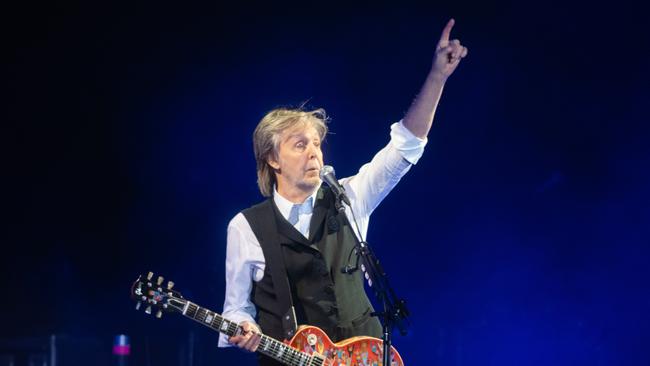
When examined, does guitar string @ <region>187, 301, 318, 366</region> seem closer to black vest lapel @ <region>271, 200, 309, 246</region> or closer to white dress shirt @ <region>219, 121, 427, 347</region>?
white dress shirt @ <region>219, 121, 427, 347</region>

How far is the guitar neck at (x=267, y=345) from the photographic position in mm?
3398

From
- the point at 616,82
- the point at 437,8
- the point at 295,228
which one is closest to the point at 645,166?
the point at 616,82

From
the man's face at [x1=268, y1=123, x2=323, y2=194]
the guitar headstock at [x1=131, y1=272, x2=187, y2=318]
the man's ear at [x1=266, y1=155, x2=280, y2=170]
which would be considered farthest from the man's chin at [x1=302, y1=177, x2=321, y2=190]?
the guitar headstock at [x1=131, y1=272, x2=187, y2=318]

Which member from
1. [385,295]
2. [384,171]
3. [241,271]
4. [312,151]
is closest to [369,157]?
[312,151]

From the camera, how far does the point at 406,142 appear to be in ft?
11.2

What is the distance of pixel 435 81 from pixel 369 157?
129 inches

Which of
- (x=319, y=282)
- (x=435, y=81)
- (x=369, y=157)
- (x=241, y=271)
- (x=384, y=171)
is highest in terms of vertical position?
(x=369, y=157)

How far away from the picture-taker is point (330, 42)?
6.43m

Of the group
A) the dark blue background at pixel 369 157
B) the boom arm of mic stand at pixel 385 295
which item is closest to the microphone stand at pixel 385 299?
the boom arm of mic stand at pixel 385 295

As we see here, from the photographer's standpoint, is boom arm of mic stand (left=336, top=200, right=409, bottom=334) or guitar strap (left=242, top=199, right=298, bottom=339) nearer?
boom arm of mic stand (left=336, top=200, right=409, bottom=334)

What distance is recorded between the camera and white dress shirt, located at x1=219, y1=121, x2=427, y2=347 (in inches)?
138

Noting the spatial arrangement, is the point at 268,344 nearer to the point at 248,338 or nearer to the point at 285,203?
the point at 248,338

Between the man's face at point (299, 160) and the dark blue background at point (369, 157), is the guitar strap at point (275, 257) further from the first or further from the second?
the dark blue background at point (369, 157)

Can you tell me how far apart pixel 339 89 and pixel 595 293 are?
2.78 m
